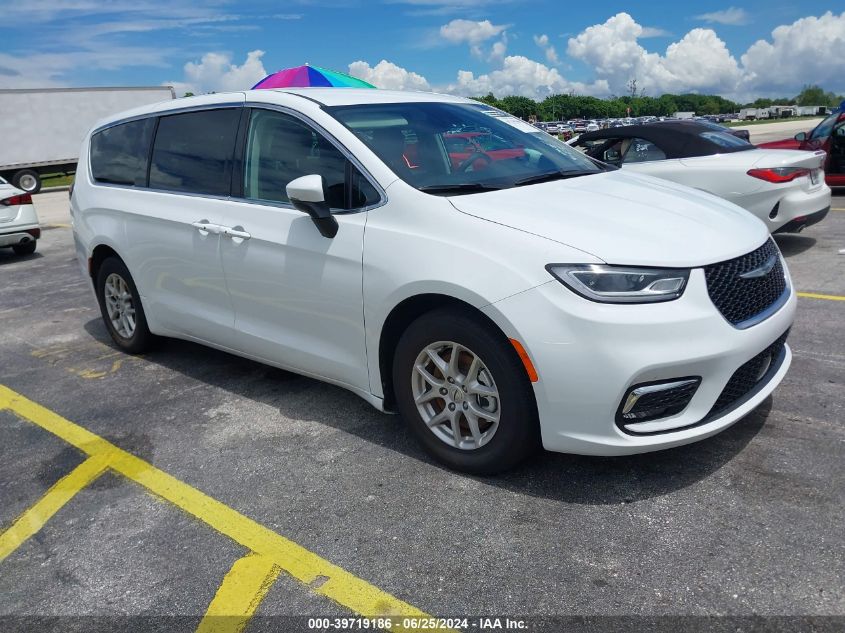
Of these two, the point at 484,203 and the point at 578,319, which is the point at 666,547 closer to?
the point at 578,319

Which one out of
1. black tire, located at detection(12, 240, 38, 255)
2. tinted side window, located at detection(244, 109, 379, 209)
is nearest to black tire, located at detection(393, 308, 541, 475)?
tinted side window, located at detection(244, 109, 379, 209)

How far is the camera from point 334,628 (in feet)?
7.73

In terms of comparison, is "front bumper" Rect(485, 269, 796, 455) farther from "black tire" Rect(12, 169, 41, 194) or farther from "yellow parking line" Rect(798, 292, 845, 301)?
"black tire" Rect(12, 169, 41, 194)

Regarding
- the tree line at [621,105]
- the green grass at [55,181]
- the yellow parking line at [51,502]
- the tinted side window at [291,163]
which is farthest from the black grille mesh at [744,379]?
the tree line at [621,105]

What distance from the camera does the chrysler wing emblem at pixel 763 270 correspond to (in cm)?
300

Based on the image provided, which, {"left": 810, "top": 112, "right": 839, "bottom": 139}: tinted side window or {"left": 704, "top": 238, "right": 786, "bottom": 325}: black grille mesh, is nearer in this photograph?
{"left": 704, "top": 238, "right": 786, "bottom": 325}: black grille mesh

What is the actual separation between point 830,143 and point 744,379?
9564 mm

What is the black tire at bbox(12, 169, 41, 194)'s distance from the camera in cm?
2403

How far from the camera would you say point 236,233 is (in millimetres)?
3922

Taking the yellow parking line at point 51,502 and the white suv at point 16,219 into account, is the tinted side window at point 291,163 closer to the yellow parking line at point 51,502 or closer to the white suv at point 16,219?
the yellow parking line at point 51,502

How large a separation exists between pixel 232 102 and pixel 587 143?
5.29m

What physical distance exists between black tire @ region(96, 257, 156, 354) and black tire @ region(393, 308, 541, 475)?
8.37ft

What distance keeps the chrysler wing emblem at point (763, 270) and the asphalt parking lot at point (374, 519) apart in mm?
826

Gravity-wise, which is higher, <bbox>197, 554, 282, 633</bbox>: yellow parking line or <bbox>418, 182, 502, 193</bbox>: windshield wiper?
<bbox>418, 182, 502, 193</bbox>: windshield wiper
